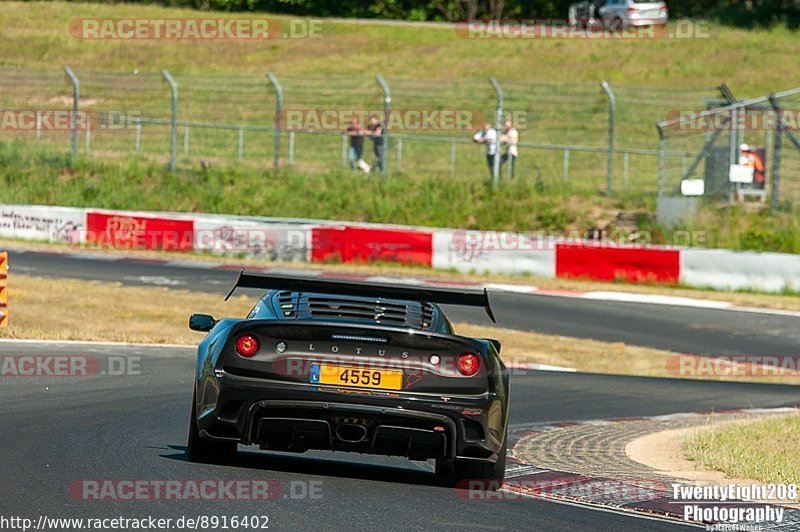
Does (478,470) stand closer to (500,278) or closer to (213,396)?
(213,396)

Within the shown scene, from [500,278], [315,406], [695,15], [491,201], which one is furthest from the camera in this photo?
[695,15]

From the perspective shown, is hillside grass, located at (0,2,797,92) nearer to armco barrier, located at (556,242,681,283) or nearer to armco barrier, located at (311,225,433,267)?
armco barrier, located at (311,225,433,267)

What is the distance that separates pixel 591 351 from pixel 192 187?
50.1 ft

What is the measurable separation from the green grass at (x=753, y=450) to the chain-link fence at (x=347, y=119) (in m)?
15.5

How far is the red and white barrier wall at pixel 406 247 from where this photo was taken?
2359 cm

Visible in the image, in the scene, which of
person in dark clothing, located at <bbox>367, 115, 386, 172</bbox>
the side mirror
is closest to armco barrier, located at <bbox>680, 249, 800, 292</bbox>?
person in dark clothing, located at <bbox>367, 115, 386, 172</bbox>

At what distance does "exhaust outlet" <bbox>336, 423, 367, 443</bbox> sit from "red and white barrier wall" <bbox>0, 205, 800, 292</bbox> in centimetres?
1687

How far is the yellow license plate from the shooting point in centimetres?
752

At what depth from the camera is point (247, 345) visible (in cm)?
766

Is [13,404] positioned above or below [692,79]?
below

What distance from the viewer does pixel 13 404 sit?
1070 centimetres

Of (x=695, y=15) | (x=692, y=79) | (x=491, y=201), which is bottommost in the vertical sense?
(x=491, y=201)

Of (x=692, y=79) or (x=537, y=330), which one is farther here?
(x=692, y=79)

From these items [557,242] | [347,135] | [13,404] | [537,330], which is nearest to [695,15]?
[347,135]
